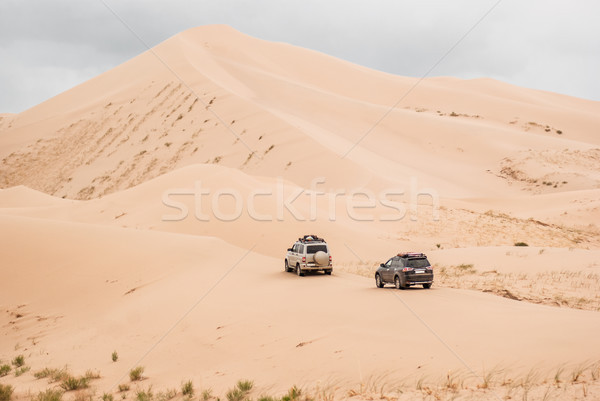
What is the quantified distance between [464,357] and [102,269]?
48.0ft

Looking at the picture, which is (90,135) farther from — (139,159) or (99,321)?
(99,321)

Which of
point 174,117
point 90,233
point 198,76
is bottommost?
point 90,233

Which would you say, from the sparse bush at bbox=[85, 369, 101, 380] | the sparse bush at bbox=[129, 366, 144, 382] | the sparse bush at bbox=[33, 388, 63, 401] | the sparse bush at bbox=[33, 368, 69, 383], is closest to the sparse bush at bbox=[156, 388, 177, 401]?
the sparse bush at bbox=[129, 366, 144, 382]

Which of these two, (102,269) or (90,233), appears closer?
(102,269)

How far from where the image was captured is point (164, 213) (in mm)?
32594

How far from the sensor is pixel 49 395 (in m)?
9.75

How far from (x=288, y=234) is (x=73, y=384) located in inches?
769

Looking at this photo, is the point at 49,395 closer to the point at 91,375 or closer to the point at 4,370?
the point at 91,375

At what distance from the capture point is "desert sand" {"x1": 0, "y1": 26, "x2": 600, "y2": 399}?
10.0 m

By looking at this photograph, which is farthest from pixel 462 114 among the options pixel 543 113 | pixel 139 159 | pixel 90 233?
pixel 90 233

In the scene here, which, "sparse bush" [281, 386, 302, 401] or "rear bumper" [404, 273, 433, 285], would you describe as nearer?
"sparse bush" [281, 386, 302, 401]

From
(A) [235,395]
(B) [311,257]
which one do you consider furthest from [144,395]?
(B) [311,257]

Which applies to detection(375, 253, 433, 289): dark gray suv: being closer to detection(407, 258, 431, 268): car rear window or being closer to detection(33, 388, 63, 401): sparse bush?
detection(407, 258, 431, 268): car rear window

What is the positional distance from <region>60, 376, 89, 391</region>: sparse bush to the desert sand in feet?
0.70
